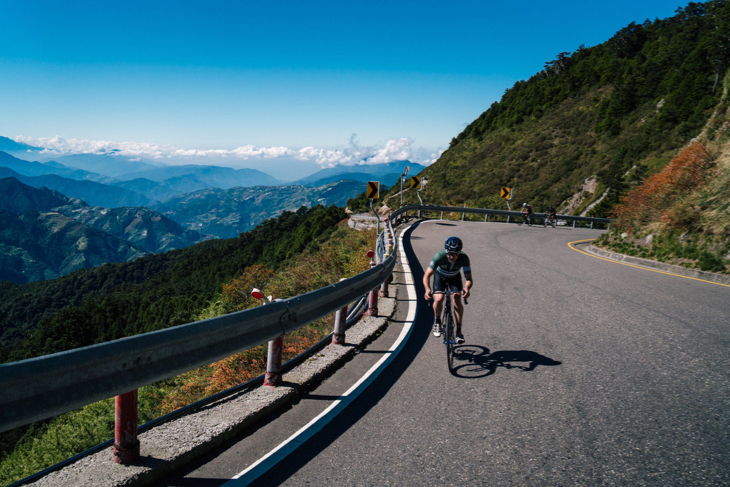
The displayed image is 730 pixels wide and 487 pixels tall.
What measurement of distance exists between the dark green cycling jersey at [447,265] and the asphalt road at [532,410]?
105 cm

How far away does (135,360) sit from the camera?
2701 mm

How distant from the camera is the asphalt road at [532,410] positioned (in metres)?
2.93

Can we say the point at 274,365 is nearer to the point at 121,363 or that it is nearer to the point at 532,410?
the point at 121,363

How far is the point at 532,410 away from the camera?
12.6ft

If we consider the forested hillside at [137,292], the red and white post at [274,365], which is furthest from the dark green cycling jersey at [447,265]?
the forested hillside at [137,292]

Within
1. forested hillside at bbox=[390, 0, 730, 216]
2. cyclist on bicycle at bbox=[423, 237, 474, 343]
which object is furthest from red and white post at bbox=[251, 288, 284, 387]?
forested hillside at bbox=[390, 0, 730, 216]

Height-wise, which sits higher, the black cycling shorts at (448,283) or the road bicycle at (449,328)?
the black cycling shorts at (448,283)

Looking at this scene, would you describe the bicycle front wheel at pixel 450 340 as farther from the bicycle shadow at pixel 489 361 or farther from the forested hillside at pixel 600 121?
the forested hillside at pixel 600 121

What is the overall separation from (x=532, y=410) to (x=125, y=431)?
3329 mm

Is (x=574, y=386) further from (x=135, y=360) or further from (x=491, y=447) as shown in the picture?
(x=135, y=360)

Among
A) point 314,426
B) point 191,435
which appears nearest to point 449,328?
point 314,426

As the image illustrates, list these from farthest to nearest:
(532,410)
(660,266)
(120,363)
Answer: (660,266), (532,410), (120,363)

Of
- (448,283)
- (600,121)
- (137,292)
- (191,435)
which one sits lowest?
(137,292)

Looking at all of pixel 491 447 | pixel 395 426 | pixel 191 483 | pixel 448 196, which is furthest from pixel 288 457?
pixel 448 196
